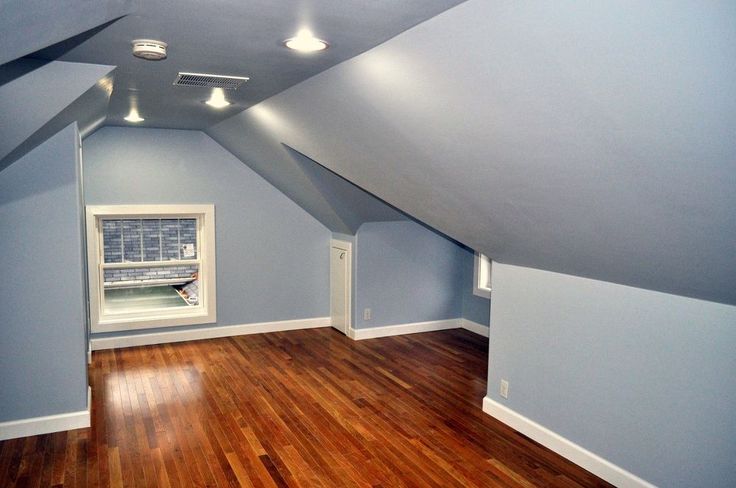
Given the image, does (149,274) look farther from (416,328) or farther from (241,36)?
(241,36)

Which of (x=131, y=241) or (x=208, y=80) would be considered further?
(x=131, y=241)

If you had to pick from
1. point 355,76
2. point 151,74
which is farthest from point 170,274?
point 355,76

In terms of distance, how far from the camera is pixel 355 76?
112 inches

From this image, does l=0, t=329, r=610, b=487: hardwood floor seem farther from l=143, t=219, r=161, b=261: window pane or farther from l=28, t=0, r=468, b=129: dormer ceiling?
l=28, t=0, r=468, b=129: dormer ceiling

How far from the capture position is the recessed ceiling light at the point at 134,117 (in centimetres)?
465

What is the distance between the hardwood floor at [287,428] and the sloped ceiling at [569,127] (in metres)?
1.35

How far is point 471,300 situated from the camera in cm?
674

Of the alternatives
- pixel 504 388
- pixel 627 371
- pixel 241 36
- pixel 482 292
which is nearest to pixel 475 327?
pixel 482 292

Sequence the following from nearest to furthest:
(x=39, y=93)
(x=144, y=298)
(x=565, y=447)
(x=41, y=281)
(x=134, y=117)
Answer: (x=39, y=93) < (x=565, y=447) < (x=41, y=281) < (x=134, y=117) < (x=144, y=298)

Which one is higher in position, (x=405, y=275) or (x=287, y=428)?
(x=405, y=275)

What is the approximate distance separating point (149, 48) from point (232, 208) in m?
3.85

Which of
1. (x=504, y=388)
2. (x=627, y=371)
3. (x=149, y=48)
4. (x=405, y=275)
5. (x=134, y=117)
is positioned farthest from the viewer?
(x=405, y=275)

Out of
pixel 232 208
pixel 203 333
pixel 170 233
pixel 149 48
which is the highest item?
pixel 149 48

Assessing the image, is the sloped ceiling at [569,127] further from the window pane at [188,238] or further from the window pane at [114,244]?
the window pane at [114,244]
